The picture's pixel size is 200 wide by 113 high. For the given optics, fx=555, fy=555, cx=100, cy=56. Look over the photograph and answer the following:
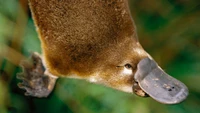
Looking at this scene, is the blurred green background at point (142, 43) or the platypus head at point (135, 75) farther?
the blurred green background at point (142, 43)

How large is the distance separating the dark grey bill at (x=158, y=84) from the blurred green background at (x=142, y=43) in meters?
0.22

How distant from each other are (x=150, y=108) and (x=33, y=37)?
1.51 feet

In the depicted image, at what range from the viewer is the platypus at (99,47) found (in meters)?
1.47

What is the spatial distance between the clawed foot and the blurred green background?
0.02m

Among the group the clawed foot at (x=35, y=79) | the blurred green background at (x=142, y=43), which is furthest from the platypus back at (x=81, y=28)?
the clawed foot at (x=35, y=79)

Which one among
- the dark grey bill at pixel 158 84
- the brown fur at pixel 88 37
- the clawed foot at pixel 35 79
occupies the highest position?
the brown fur at pixel 88 37

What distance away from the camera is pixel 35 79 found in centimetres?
191

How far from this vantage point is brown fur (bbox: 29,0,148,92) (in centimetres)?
146

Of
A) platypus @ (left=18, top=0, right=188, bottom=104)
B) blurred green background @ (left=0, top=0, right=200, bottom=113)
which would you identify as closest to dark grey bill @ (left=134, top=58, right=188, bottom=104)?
platypus @ (left=18, top=0, right=188, bottom=104)

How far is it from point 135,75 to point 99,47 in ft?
0.44

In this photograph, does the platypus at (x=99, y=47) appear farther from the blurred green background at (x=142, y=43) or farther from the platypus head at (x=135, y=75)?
the blurred green background at (x=142, y=43)

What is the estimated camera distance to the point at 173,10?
1.95m

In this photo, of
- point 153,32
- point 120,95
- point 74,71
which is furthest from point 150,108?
point 74,71

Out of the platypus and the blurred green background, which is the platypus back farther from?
the blurred green background
